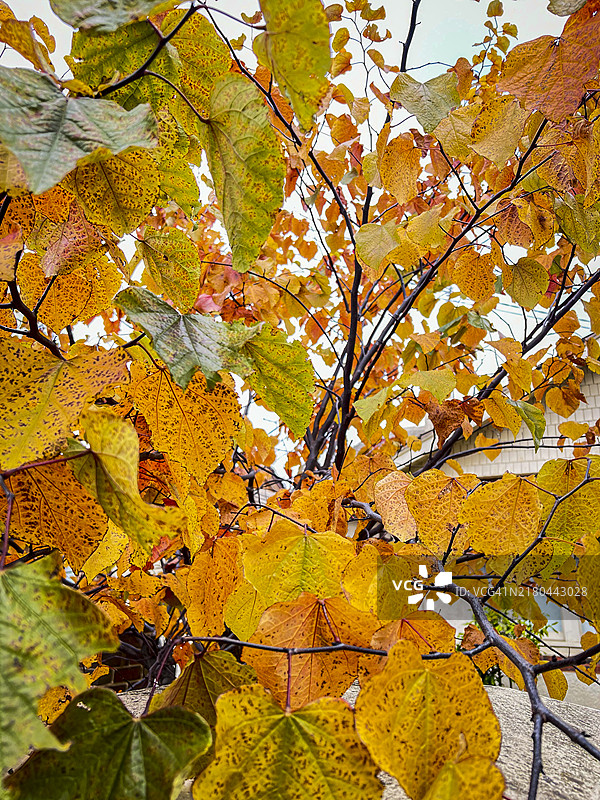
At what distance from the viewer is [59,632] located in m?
0.20

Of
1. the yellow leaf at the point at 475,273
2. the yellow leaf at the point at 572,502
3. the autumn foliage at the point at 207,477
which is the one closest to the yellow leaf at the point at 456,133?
the autumn foliage at the point at 207,477

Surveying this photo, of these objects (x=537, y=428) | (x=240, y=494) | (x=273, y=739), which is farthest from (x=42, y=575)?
(x=537, y=428)

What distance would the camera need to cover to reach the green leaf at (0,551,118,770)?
17 centimetres

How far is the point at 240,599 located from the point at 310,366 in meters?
0.20

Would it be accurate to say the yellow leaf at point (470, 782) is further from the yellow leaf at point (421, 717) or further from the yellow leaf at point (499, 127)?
the yellow leaf at point (499, 127)

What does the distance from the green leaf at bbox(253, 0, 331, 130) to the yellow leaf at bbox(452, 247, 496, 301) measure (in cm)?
53

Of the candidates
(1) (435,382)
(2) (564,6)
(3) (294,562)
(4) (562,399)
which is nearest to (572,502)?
(1) (435,382)

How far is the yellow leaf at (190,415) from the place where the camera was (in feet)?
1.15

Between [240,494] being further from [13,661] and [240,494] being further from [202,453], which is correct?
[13,661]

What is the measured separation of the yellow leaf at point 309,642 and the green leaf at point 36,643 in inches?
4.9

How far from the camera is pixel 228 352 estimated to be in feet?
0.93

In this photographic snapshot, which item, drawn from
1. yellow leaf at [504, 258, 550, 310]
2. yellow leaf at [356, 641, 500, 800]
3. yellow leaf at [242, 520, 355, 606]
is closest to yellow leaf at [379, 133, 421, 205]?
yellow leaf at [504, 258, 550, 310]

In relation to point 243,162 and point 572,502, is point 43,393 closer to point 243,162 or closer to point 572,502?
point 243,162

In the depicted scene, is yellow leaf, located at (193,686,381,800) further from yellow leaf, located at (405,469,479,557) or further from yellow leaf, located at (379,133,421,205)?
yellow leaf, located at (379,133,421,205)
